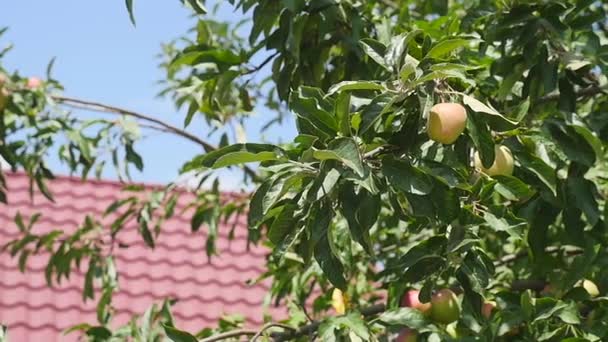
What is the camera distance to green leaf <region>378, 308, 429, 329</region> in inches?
88.9

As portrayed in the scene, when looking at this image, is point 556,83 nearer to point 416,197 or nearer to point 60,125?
point 416,197

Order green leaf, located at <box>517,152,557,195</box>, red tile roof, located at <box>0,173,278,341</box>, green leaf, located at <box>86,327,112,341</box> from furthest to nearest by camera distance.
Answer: red tile roof, located at <box>0,173,278,341</box>, green leaf, located at <box>86,327,112,341</box>, green leaf, located at <box>517,152,557,195</box>

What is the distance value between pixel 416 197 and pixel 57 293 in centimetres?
379

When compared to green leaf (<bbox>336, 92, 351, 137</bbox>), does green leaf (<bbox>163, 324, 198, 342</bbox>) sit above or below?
below

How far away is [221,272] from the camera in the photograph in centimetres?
572

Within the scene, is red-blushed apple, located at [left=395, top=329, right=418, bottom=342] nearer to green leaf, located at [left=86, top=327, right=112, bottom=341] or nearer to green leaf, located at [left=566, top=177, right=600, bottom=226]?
green leaf, located at [left=566, top=177, right=600, bottom=226]

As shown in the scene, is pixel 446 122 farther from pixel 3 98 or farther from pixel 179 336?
pixel 3 98

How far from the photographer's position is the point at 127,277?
18.1 feet

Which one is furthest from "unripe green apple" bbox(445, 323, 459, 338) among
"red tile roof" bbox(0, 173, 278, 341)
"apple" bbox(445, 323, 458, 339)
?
"red tile roof" bbox(0, 173, 278, 341)

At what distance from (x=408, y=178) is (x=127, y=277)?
398cm

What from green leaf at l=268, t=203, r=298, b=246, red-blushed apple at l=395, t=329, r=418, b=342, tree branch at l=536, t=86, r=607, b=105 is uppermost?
tree branch at l=536, t=86, r=607, b=105

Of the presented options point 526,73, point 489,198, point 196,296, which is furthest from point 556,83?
point 196,296

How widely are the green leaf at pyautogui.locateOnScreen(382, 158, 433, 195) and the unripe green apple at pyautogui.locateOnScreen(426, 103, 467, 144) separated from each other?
0.24 feet

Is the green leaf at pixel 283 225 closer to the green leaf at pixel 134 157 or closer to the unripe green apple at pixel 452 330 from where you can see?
the unripe green apple at pixel 452 330
